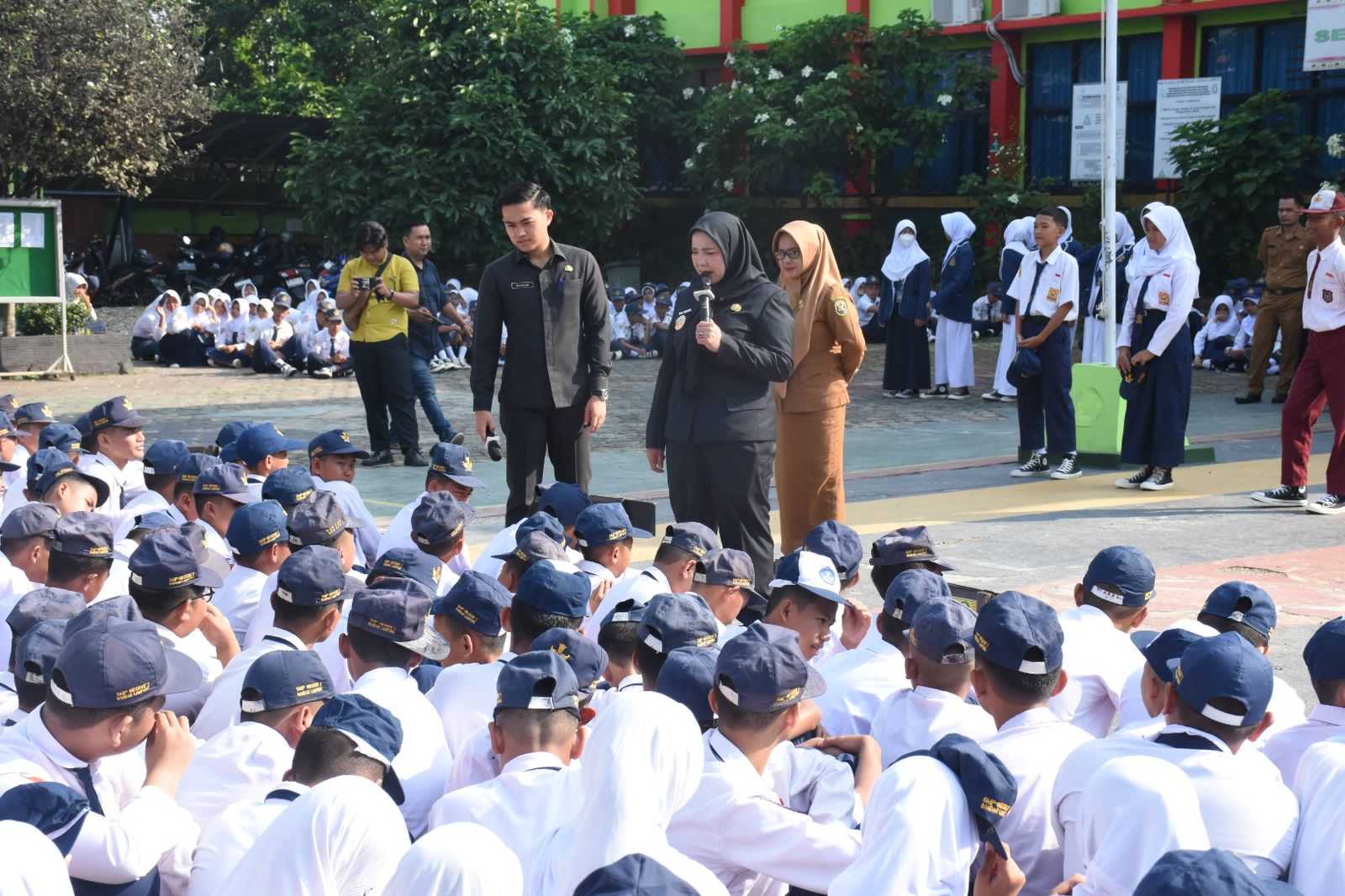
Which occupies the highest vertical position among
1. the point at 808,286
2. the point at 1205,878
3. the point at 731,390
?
the point at 808,286

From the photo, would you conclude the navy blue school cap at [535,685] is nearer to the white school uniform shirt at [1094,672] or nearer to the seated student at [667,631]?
the seated student at [667,631]

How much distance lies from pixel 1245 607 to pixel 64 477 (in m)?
A: 4.32

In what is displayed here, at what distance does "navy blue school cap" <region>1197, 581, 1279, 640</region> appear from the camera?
4500 mm

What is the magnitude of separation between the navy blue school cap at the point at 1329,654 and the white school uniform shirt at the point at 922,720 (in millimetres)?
746

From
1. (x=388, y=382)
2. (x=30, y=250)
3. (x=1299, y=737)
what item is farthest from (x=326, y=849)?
(x=30, y=250)

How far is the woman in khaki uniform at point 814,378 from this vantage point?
675 centimetres

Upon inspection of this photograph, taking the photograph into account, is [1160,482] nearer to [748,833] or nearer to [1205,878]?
[748,833]

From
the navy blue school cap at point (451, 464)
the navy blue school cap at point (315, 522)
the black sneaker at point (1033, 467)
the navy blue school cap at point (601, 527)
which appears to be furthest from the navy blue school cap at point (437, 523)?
the black sneaker at point (1033, 467)

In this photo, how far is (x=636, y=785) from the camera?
2.66 meters

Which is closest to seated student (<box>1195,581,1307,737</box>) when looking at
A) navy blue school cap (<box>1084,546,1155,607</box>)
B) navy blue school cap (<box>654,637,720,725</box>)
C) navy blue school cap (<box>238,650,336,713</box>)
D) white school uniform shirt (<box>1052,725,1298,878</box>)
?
navy blue school cap (<box>1084,546,1155,607</box>)

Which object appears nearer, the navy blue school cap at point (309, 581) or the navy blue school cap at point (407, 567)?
the navy blue school cap at point (309, 581)

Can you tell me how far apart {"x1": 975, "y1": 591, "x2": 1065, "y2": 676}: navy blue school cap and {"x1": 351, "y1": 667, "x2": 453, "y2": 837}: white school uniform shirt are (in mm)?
1280

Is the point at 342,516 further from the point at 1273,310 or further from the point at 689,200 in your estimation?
the point at 689,200

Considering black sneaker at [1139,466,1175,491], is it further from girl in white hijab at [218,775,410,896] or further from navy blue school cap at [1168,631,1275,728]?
girl in white hijab at [218,775,410,896]
